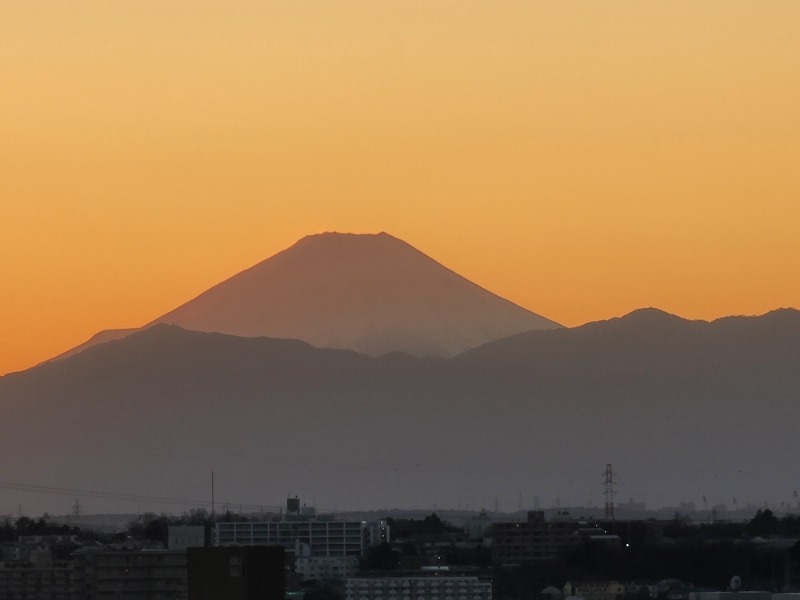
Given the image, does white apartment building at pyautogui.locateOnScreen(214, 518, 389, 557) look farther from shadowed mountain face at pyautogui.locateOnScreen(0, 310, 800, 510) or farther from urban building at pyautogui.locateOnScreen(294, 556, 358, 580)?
shadowed mountain face at pyautogui.locateOnScreen(0, 310, 800, 510)

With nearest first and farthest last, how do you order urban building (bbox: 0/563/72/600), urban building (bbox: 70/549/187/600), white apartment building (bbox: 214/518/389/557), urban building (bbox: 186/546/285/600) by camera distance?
1. urban building (bbox: 186/546/285/600)
2. urban building (bbox: 70/549/187/600)
3. urban building (bbox: 0/563/72/600)
4. white apartment building (bbox: 214/518/389/557)

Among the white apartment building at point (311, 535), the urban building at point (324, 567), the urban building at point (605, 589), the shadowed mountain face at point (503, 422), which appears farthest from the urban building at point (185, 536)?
the shadowed mountain face at point (503, 422)

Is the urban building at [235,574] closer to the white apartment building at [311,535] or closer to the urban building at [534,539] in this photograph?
the urban building at [534,539]

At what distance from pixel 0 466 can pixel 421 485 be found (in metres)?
28.2

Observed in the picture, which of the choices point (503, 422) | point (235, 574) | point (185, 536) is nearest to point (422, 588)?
point (185, 536)

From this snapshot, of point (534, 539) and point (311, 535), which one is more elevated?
point (311, 535)

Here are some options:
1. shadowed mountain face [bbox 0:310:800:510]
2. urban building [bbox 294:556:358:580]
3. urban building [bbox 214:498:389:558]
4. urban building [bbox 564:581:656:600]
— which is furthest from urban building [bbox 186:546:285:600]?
shadowed mountain face [bbox 0:310:800:510]

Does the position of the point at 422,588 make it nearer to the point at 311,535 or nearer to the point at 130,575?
the point at 130,575

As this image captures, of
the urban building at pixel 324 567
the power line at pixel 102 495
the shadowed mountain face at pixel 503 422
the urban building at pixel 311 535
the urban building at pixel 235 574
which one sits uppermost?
the shadowed mountain face at pixel 503 422

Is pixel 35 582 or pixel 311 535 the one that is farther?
pixel 311 535

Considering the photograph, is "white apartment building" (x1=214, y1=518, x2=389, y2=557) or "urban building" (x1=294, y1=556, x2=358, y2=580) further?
"white apartment building" (x1=214, y1=518, x2=389, y2=557)

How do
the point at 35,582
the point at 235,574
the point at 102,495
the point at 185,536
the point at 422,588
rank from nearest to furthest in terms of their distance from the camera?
1. the point at 235,574
2. the point at 35,582
3. the point at 422,588
4. the point at 185,536
5. the point at 102,495

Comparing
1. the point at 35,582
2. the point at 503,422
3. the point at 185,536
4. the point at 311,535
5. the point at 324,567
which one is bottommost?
the point at 35,582

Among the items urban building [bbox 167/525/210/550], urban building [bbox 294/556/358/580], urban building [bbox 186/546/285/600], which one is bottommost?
urban building [bbox 186/546/285/600]
